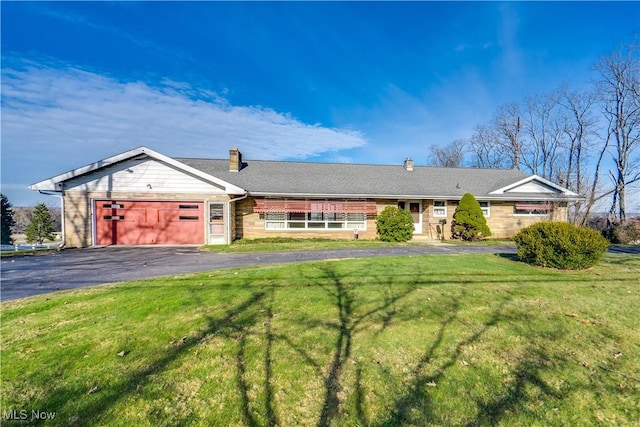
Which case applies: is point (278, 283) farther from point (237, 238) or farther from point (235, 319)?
point (237, 238)

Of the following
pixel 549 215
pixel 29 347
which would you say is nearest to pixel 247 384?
pixel 29 347

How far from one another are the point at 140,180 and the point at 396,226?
1312cm

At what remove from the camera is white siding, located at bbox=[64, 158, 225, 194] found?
14.0 meters

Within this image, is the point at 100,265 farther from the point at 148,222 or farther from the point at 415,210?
the point at 415,210

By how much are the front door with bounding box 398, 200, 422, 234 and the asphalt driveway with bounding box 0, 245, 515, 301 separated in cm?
938

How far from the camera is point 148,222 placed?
14.4 m

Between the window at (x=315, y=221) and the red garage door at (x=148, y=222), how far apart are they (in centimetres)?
369

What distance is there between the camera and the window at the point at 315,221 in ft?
53.3

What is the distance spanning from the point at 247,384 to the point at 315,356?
0.83 m

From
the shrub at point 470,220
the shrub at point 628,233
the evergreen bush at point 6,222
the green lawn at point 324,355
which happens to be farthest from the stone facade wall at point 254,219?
the evergreen bush at point 6,222

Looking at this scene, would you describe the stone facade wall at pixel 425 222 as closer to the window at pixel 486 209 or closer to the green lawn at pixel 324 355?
the window at pixel 486 209

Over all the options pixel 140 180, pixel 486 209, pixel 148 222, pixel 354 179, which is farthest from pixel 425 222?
pixel 140 180

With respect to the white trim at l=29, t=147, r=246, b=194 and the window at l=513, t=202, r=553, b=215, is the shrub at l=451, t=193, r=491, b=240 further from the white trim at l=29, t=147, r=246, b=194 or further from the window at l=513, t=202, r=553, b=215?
the white trim at l=29, t=147, r=246, b=194

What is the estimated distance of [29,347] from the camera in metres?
3.65
